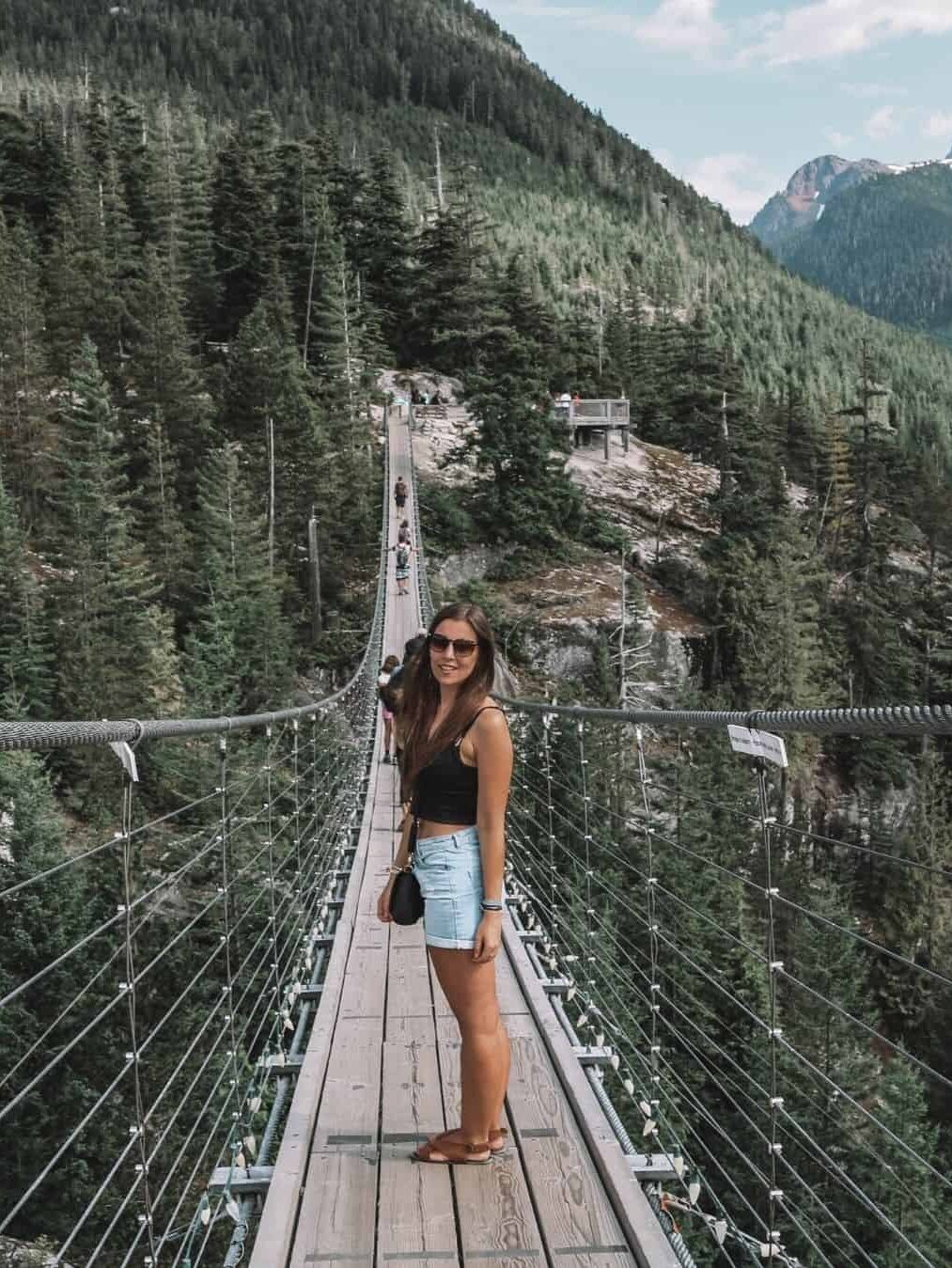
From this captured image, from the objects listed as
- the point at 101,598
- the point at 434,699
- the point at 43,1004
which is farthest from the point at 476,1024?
the point at 101,598

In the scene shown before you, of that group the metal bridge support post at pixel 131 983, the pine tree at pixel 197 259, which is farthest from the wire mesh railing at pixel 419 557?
the metal bridge support post at pixel 131 983

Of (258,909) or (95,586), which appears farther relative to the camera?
(95,586)

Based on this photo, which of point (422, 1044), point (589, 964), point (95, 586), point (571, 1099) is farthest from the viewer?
point (95, 586)

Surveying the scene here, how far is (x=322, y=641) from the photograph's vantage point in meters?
27.1

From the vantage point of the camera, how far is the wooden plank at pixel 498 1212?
2.26 meters

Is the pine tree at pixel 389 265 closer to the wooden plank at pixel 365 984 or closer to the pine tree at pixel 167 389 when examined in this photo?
the pine tree at pixel 167 389

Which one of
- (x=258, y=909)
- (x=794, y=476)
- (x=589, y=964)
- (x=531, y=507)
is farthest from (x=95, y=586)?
(x=794, y=476)

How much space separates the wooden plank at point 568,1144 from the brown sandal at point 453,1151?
0.12 m

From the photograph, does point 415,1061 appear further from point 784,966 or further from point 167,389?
point 167,389

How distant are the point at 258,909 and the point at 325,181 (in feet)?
99.6

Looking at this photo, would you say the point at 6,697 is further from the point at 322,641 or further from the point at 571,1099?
the point at 571,1099

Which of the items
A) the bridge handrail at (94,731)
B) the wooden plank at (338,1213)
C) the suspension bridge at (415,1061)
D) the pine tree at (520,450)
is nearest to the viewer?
the bridge handrail at (94,731)

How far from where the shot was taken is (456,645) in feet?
8.14

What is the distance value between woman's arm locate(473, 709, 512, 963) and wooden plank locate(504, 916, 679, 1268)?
23.5 inches
